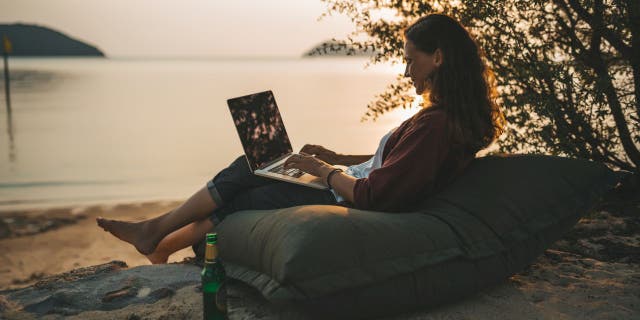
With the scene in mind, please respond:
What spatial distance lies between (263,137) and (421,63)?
115 centimetres

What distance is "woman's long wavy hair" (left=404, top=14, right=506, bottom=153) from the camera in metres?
→ 2.81

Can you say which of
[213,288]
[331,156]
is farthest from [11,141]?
[213,288]

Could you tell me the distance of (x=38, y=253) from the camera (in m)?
6.43

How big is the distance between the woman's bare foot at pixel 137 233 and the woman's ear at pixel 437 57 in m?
1.97

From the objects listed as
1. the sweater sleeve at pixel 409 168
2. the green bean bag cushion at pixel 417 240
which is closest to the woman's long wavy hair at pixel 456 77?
the sweater sleeve at pixel 409 168

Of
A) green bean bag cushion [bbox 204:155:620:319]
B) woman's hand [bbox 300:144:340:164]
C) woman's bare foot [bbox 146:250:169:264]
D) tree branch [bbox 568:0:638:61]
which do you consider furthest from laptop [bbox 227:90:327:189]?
tree branch [bbox 568:0:638:61]

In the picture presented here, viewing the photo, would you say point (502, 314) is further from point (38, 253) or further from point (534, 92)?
point (38, 253)

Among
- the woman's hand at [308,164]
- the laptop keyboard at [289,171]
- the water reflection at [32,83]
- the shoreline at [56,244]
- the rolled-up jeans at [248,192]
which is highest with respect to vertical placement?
the woman's hand at [308,164]

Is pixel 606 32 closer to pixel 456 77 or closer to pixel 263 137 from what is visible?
pixel 456 77

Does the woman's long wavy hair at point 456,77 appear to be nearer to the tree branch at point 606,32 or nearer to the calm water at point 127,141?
the tree branch at point 606,32

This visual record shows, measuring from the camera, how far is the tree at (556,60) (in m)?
4.50

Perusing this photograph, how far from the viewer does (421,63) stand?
9.46 ft

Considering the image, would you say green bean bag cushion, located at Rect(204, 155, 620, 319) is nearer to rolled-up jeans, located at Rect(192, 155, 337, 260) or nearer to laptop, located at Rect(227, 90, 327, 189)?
rolled-up jeans, located at Rect(192, 155, 337, 260)

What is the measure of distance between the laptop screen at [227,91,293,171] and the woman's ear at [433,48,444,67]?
116cm
